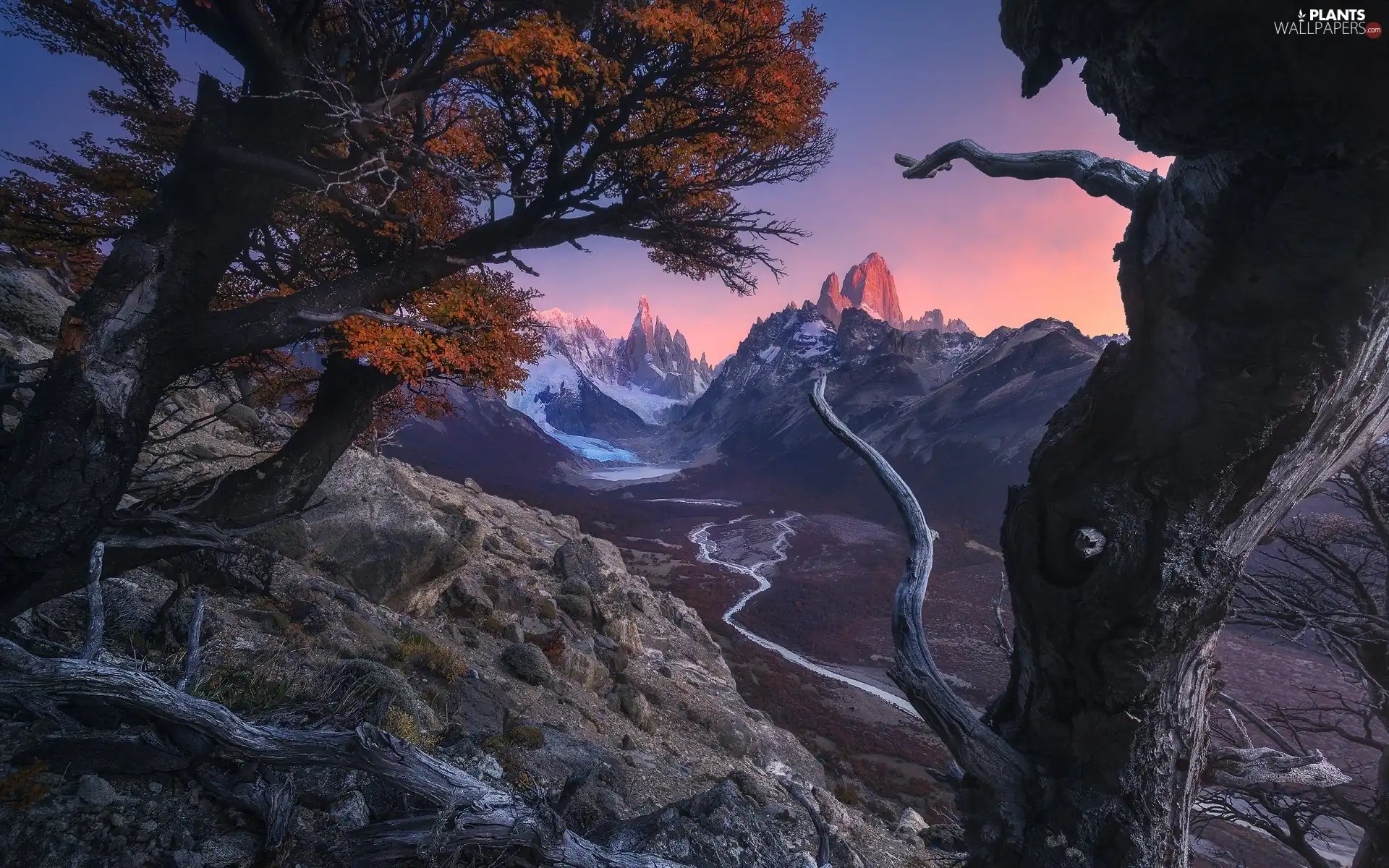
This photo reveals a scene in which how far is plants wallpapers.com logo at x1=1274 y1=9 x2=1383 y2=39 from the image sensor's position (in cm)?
138

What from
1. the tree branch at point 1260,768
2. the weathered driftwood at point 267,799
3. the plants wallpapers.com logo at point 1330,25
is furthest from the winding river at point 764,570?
the plants wallpapers.com logo at point 1330,25

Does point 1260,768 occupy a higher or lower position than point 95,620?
higher

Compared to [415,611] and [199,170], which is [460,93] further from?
[415,611]

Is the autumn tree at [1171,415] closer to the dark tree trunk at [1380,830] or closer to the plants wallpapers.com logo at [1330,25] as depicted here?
the plants wallpapers.com logo at [1330,25]

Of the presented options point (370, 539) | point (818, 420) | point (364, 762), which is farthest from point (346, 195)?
point (818, 420)

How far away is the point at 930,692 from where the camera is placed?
2.71 meters

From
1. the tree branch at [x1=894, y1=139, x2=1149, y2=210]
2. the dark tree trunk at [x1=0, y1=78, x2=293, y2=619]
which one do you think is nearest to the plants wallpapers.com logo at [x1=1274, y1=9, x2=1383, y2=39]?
the tree branch at [x1=894, y1=139, x2=1149, y2=210]

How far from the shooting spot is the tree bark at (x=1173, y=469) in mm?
1785

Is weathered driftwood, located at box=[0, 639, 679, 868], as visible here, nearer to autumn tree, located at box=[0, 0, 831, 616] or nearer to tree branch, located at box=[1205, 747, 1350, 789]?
autumn tree, located at box=[0, 0, 831, 616]

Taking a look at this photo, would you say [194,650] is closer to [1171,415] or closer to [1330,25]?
[1171,415]

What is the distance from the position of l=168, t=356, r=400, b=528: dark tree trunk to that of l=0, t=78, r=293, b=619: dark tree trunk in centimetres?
207

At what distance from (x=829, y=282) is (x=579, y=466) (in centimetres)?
12897

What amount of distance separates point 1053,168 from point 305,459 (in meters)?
8.64

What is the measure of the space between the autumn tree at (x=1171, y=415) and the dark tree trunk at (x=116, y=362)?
248 inches
